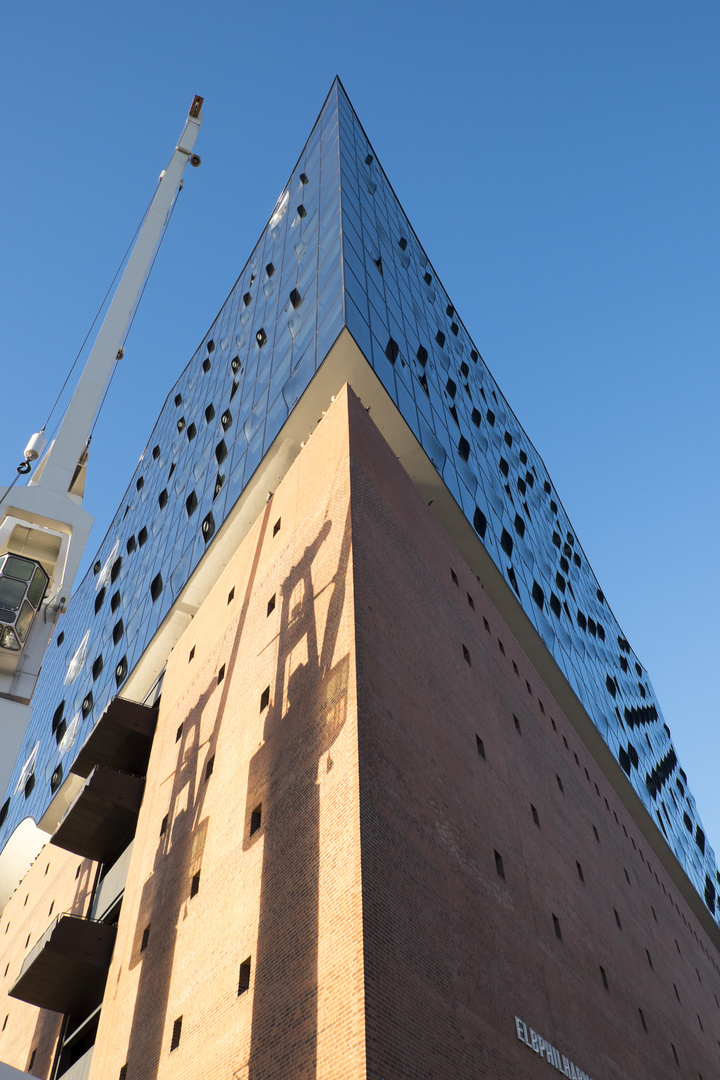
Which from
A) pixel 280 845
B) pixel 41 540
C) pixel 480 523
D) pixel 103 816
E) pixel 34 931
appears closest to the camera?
pixel 280 845

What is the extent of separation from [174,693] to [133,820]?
2774 mm

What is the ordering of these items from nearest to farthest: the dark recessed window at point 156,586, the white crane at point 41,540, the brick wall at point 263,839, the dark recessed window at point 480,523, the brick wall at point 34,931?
the brick wall at point 263,839
the white crane at point 41,540
the brick wall at point 34,931
the dark recessed window at point 480,523
the dark recessed window at point 156,586

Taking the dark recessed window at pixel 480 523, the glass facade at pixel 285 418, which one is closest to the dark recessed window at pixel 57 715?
the glass facade at pixel 285 418

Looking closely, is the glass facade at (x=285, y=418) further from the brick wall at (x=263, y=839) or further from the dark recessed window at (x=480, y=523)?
the brick wall at (x=263, y=839)

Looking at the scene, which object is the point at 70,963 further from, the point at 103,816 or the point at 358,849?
the point at 358,849

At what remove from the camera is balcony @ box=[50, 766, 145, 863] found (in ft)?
57.9

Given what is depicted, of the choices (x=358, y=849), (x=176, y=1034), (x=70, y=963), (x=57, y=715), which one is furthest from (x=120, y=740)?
(x=57, y=715)

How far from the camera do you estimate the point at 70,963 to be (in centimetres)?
1523

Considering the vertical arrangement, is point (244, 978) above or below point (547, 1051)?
above

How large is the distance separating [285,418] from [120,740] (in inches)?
322

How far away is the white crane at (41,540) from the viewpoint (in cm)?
1370

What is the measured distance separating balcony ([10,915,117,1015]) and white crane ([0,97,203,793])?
4.27m

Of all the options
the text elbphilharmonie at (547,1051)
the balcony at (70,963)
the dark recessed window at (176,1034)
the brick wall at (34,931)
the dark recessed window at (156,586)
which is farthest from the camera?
the dark recessed window at (156,586)

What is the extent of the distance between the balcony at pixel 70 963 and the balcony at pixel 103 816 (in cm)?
249
